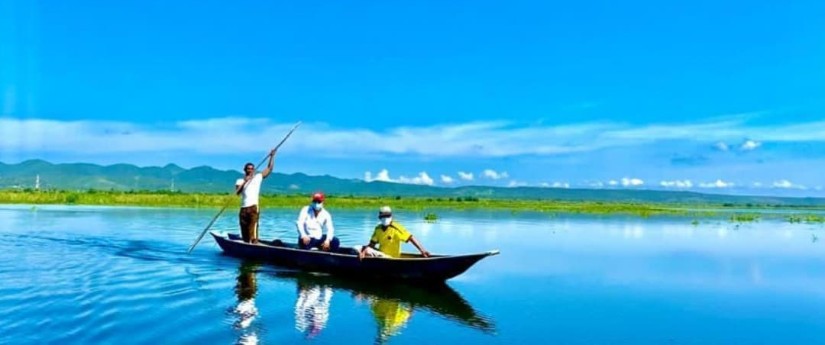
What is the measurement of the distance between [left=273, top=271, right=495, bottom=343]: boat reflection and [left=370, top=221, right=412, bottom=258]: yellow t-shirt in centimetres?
69

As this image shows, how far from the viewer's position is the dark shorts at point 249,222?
59.7 ft

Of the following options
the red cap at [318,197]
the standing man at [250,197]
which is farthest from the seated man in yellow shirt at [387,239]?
the standing man at [250,197]

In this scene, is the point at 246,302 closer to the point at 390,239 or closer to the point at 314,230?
the point at 390,239

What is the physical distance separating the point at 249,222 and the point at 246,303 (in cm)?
658

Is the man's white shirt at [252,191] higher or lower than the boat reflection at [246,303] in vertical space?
higher

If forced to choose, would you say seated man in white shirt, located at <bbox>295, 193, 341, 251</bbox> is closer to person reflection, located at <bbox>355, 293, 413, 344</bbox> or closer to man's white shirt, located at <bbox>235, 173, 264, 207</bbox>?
man's white shirt, located at <bbox>235, 173, 264, 207</bbox>

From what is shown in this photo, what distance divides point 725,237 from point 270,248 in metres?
22.9

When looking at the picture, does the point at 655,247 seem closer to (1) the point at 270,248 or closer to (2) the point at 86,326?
(1) the point at 270,248

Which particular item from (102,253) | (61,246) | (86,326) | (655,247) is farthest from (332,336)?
(655,247)

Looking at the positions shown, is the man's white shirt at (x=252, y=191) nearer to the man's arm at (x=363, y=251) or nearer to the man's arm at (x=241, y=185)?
the man's arm at (x=241, y=185)

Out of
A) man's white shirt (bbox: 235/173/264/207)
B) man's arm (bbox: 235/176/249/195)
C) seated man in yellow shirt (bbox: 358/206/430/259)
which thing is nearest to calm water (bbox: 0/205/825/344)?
seated man in yellow shirt (bbox: 358/206/430/259)

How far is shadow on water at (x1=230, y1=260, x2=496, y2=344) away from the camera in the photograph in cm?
1052

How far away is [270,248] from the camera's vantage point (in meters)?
16.7

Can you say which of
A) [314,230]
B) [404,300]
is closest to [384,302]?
[404,300]
